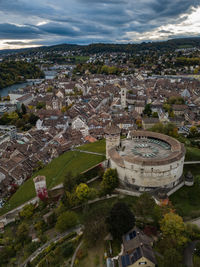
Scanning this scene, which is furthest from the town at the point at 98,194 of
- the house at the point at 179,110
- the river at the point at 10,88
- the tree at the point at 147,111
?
the river at the point at 10,88

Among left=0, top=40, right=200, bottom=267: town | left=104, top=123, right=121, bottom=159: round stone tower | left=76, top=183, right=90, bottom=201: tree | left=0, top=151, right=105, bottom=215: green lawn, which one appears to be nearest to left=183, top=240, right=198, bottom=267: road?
left=0, top=40, right=200, bottom=267: town

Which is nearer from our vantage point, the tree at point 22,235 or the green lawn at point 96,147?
the tree at point 22,235

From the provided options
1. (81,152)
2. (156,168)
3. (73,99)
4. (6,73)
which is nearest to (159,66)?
(73,99)

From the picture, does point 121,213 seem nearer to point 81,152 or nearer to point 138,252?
point 138,252

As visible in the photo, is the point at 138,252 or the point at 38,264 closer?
the point at 138,252

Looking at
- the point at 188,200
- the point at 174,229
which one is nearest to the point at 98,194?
the point at 174,229

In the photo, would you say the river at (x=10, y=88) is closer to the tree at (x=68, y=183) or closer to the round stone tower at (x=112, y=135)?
the round stone tower at (x=112, y=135)

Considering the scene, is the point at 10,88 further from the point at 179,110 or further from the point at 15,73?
the point at 179,110
